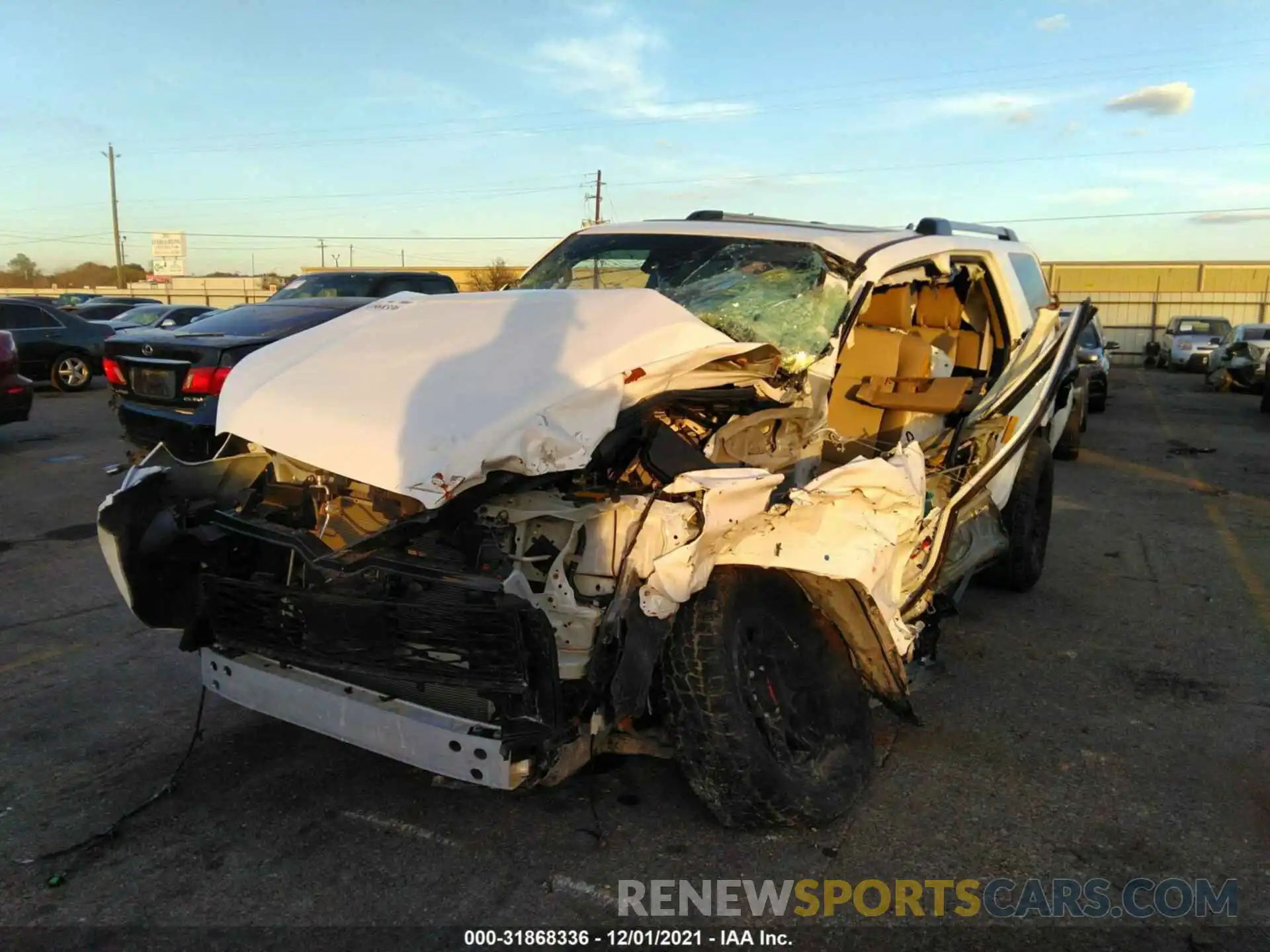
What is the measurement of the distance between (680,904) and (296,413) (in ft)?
6.62

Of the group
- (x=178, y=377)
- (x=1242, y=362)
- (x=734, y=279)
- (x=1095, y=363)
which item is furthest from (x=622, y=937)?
(x=1242, y=362)

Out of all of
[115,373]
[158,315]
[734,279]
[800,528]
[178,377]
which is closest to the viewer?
[800,528]

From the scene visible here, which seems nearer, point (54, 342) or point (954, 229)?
point (954, 229)

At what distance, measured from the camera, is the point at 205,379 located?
705 cm

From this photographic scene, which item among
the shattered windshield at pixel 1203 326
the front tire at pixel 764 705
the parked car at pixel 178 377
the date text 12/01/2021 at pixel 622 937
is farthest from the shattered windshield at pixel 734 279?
the shattered windshield at pixel 1203 326

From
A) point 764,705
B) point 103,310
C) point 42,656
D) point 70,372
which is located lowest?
point 42,656

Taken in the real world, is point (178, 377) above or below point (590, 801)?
above

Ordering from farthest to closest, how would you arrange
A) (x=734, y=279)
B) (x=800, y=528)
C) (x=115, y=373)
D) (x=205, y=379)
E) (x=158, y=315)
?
(x=158, y=315) < (x=115, y=373) < (x=205, y=379) < (x=734, y=279) < (x=800, y=528)

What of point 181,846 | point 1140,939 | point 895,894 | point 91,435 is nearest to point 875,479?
point 895,894

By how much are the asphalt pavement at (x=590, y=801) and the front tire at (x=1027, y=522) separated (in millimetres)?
316

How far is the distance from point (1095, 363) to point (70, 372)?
677 inches

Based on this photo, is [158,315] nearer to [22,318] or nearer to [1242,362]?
[22,318]

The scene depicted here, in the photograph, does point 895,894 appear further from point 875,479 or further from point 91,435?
point 91,435

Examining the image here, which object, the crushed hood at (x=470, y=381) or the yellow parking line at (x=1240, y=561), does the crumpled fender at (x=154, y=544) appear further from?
the yellow parking line at (x=1240, y=561)
